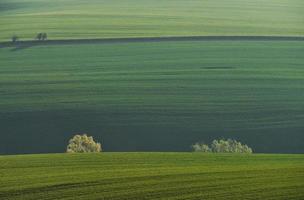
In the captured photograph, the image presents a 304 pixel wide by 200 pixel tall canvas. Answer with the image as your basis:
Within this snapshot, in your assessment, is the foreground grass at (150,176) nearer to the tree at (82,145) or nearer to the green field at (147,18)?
the tree at (82,145)

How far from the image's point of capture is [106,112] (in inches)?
924

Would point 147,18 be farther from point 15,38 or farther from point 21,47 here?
point 21,47

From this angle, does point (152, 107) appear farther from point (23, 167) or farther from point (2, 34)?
point (2, 34)

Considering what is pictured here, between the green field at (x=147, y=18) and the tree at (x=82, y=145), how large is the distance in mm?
18001

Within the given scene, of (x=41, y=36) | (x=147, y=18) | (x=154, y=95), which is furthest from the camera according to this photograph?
(x=147, y=18)

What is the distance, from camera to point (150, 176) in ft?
49.0

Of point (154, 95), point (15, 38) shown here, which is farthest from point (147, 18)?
point (154, 95)

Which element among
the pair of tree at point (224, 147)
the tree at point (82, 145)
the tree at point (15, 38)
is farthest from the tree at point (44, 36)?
the pair of tree at point (224, 147)

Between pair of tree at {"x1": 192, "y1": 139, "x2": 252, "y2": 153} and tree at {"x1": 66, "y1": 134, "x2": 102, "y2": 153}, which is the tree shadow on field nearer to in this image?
tree at {"x1": 66, "y1": 134, "x2": 102, "y2": 153}

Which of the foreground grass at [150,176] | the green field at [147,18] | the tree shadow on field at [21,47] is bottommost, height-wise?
the foreground grass at [150,176]

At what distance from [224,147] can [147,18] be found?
25211mm

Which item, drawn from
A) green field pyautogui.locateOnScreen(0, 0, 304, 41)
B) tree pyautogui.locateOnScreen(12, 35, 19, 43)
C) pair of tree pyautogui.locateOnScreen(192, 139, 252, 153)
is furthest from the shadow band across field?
pair of tree pyautogui.locateOnScreen(192, 139, 252, 153)

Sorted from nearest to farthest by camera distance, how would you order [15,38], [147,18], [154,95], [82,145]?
[82,145] < [154,95] < [15,38] < [147,18]

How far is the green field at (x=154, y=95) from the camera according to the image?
21.4 m
